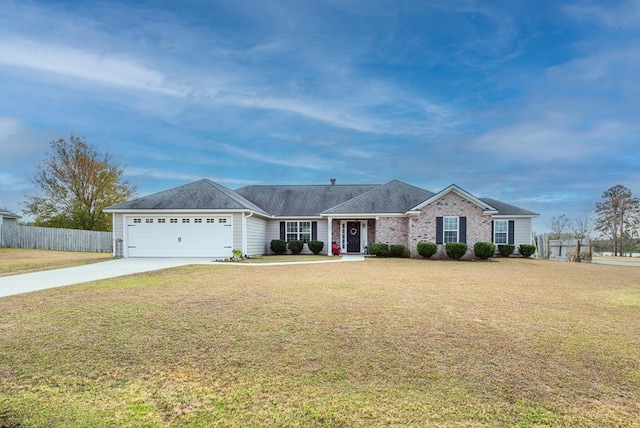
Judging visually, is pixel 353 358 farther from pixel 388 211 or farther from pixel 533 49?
pixel 388 211

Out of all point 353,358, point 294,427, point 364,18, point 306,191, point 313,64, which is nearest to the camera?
point 294,427

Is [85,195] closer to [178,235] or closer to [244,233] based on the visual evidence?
[178,235]

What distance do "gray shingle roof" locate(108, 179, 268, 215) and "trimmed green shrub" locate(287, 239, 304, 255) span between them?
175 inches

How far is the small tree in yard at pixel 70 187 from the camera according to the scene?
107 ft

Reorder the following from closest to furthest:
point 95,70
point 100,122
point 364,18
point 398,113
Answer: point 364,18 < point 95,70 < point 100,122 < point 398,113

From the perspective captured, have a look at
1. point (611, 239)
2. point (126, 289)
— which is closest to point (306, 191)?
point (126, 289)

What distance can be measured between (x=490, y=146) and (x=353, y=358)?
73.4 feet

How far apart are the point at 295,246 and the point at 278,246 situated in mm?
1134

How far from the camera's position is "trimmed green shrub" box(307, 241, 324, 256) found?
23.7 m

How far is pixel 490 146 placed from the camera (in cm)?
2316

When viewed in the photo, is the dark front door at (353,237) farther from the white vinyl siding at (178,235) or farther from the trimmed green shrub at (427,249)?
the white vinyl siding at (178,235)

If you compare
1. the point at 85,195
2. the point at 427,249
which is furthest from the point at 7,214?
the point at 427,249

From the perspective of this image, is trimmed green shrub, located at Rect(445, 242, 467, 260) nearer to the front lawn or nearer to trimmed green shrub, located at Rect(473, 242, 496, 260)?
trimmed green shrub, located at Rect(473, 242, 496, 260)

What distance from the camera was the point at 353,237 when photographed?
2445 centimetres
